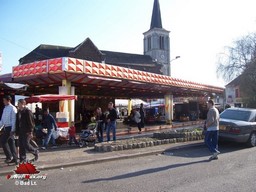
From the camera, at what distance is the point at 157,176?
709cm

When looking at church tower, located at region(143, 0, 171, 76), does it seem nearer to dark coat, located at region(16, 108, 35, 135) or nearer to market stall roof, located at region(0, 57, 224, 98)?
market stall roof, located at region(0, 57, 224, 98)

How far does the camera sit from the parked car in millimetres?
11453

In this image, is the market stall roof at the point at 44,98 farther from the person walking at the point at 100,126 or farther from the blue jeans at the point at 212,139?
the blue jeans at the point at 212,139

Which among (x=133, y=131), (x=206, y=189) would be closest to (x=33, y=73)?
(x=133, y=131)

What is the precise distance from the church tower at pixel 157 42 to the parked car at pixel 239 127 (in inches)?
3064

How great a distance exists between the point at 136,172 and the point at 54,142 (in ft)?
17.6

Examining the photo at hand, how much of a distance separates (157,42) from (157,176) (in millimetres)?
87449

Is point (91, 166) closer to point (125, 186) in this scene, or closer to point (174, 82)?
point (125, 186)

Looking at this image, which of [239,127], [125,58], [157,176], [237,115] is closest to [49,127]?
[157,176]

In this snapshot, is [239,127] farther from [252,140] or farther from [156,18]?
[156,18]

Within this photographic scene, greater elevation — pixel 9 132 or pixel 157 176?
pixel 9 132

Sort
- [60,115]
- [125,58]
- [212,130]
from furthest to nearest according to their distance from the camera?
1. [125,58]
2. [60,115]
3. [212,130]

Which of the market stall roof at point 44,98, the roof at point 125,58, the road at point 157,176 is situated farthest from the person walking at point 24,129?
the roof at point 125,58

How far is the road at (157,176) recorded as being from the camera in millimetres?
6039
